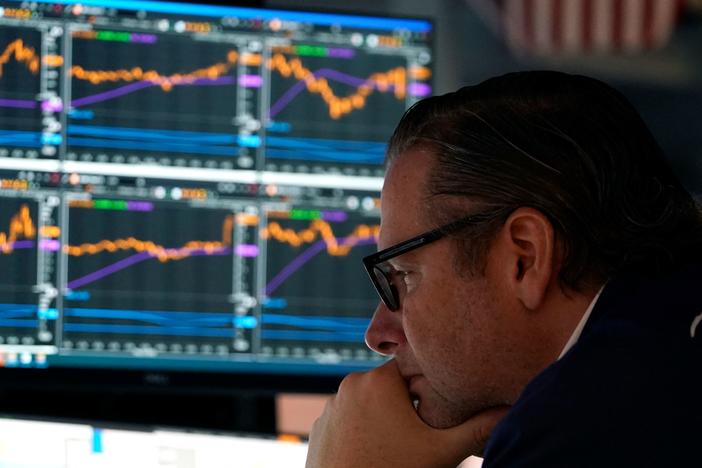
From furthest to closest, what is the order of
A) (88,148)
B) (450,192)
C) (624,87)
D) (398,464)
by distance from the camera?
(624,87), (88,148), (398,464), (450,192)

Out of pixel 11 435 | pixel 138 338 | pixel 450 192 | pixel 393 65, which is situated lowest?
pixel 11 435

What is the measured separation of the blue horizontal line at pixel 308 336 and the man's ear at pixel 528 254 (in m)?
0.71

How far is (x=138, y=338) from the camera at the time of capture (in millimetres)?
1708

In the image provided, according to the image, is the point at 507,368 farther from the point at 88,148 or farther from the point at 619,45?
the point at 619,45

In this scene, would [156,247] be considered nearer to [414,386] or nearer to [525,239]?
[414,386]

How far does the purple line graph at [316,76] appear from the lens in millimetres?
1762

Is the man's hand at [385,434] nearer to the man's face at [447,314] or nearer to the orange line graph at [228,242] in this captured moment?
the man's face at [447,314]

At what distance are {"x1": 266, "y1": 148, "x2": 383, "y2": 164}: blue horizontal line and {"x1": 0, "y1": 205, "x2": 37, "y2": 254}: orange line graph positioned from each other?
1.25 feet

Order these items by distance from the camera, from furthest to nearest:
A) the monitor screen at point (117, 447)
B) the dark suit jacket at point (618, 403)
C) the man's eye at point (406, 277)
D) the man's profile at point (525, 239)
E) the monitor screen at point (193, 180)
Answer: the monitor screen at point (193, 180)
the monitor screen at point (117, 447)
the man's eye at point (406, 277)
the man's profile at point (525, 239)
the dark suit jacket at point (618, 403)

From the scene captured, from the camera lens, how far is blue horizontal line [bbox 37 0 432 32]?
1722 millimetres

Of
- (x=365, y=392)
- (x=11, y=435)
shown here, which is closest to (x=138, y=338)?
(x=11, y=435)

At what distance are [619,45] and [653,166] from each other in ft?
5.33

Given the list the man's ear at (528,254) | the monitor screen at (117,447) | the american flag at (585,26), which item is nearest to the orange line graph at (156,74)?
the monitor screen at (117,447)

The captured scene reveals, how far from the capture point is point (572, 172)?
42.0 inches
